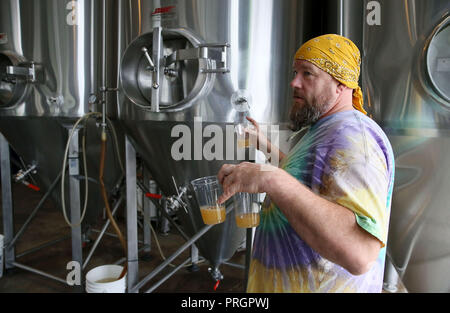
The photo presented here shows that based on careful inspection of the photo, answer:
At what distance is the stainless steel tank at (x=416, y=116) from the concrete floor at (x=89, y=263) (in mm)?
1484

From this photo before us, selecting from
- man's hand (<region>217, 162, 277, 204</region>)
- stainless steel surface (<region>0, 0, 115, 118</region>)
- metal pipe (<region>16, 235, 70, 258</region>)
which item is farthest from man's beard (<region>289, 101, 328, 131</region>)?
metal pipe (<region>16, 235, 70, 258</region>)

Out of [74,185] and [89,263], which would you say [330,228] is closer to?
[74,185]

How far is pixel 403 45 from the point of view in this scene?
4.77 feet

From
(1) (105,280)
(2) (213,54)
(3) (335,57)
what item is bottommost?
(1) (105,280)

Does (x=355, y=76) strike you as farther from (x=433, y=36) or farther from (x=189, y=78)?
(x=189, y=78)

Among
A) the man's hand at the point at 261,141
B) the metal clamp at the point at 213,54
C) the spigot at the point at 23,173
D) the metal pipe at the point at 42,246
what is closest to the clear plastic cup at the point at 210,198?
the man's hand at the point at 261,141

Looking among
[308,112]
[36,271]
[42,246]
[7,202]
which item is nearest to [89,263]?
[36,271]

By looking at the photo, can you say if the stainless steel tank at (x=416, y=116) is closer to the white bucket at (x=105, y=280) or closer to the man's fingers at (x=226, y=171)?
the man's fingers at (x=226, y=171)

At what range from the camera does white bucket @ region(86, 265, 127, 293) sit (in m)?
2.02

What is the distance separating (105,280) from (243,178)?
182 cm

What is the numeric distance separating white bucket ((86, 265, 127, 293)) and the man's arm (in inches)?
63.4

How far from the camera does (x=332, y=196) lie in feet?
2.63

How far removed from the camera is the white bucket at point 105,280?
2.02 meters
